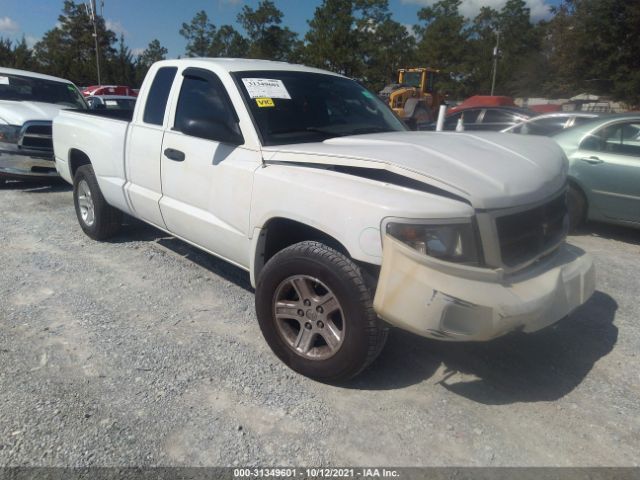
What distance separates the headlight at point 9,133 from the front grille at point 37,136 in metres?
0.10

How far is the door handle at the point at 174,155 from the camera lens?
3.88 meters

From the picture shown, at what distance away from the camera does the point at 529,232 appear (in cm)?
279

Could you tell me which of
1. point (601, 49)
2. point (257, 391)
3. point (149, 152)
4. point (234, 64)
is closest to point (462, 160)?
point (257, 391)

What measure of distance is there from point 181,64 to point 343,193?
7.44ft

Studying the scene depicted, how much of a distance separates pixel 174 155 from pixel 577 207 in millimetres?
4671

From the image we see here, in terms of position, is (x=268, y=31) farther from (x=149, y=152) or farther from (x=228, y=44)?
(x=149, y=152)

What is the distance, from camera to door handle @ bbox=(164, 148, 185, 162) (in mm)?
3877

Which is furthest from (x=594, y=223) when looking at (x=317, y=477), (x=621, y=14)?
(x=621, y=14)

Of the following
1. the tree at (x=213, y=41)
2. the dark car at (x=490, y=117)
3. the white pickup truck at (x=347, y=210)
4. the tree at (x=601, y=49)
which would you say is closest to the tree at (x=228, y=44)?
the tree at (x=213, y=41)

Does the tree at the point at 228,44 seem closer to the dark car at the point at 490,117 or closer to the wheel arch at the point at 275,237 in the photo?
the dark car at the point at 490,117

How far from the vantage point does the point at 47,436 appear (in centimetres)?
251

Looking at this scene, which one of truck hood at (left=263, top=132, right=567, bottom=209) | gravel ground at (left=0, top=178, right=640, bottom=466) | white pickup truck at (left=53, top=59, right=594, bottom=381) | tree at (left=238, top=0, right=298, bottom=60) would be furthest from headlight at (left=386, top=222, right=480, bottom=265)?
tree at (left=238, top=0, right=298, bottom=60)

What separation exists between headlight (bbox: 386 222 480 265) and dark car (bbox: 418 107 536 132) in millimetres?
8327

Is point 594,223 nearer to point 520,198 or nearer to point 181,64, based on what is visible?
point 520,198
